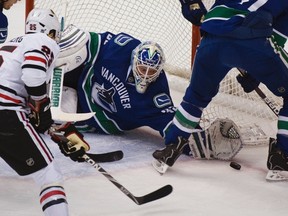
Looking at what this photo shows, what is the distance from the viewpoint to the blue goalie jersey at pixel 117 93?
3.22m

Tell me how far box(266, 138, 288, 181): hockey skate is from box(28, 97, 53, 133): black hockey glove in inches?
39.9

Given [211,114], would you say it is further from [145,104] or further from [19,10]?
[19,10]

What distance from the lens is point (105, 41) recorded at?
3.36 metres

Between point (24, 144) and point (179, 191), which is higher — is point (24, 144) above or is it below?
above

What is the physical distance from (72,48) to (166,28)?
99 centimetres

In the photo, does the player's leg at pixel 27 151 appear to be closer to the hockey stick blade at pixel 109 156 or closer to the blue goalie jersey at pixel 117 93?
the hockey stick blade at pixel 109 156

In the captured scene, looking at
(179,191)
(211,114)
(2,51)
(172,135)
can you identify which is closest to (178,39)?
(211,114)

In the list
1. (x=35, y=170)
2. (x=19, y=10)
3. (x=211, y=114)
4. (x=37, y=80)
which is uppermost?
(x=37, y=80)

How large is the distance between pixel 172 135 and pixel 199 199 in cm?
41

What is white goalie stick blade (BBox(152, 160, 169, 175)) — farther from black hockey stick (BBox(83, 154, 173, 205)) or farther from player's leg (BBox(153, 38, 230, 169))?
black hockey stick (BBox(83, 154, 173, 205))

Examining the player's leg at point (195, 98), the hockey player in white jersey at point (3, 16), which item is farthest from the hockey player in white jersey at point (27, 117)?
the hockey player in white jersey at point (3, 16)

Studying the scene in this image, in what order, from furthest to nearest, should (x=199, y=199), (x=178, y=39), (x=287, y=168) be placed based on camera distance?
(x=178, y=39) → (x=287, y=168) → (x=199, y=199)

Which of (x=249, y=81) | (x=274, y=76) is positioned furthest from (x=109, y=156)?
(x=274, y=76)

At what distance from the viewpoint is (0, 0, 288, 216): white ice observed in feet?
8.22
